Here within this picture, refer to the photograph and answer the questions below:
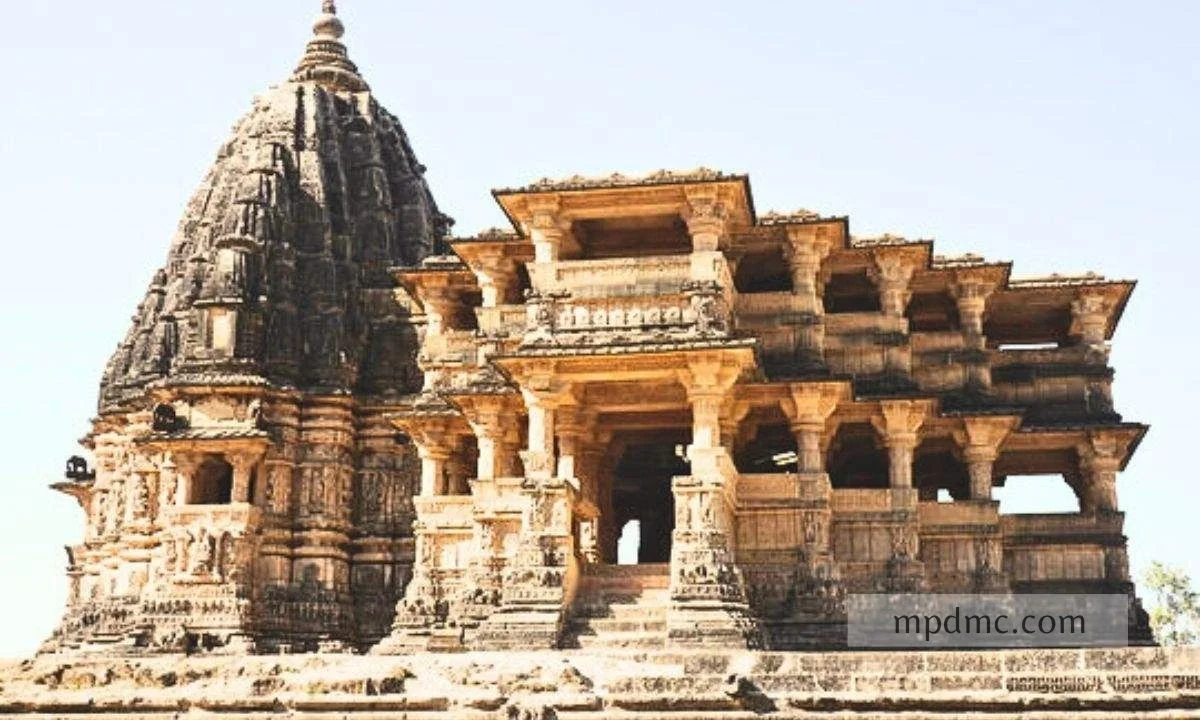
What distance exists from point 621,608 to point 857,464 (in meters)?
11.1

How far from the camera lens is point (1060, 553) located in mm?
27734

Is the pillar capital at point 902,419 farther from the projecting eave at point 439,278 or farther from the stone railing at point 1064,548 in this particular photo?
the projecting eave at point 439,278

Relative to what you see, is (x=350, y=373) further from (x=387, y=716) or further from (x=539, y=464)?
(x=387, y=716)

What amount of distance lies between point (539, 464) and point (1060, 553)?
10.8 m

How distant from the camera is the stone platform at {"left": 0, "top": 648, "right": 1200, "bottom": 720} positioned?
647 inches

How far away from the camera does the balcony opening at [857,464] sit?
31247 mm

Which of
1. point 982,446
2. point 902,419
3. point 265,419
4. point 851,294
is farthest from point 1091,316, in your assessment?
point 265,419

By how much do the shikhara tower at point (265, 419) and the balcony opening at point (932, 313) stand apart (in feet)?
40.2

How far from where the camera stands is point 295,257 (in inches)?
1438

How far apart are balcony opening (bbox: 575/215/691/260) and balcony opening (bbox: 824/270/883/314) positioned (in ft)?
12.3

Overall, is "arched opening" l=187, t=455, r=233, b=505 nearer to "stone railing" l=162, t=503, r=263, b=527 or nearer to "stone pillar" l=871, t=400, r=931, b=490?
"stone railing" l=162, t=503, r=263, b=527

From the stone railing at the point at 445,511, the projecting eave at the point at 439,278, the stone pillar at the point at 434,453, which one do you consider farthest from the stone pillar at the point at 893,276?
the stone pillar at the point at 434,453

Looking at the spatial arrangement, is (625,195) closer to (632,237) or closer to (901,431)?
(632,237)

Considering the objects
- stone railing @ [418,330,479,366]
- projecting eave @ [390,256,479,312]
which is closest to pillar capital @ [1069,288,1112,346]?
stone railing @ [418,330,479,366]
